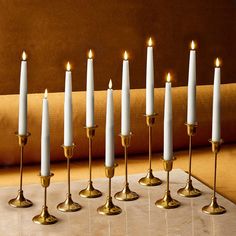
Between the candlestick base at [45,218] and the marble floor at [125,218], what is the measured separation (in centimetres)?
1

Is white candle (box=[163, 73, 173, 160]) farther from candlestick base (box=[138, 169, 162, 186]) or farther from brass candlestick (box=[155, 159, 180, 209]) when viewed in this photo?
candlestick base (box=[138, 169, 162, 186])

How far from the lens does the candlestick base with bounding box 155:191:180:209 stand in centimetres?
165

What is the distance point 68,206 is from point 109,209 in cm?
11

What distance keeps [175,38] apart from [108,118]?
110 centimetres

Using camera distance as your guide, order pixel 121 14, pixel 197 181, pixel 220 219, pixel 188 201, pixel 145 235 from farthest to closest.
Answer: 1. pixel 121 14
2. pixel 197 181
3. pixel 188 201
4. pixel 220 219
5. pixel 145 235

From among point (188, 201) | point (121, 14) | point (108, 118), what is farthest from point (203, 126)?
point (108, 118)

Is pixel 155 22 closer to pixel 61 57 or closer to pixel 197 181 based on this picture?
pixel 61 57

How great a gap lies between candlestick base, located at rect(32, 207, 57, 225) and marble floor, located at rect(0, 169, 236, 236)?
13 millimetres

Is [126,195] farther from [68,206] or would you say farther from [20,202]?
[20,202]

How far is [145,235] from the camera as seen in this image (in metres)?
1.47

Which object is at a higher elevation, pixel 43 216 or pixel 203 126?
pixel 203 126

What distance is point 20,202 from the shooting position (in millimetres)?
1669

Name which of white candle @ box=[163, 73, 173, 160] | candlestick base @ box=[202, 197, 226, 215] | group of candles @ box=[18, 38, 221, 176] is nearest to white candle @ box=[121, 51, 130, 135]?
group of candles @ box=[18, 38, 221, 176]

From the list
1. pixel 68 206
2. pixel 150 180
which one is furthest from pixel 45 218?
pixel 150 180
